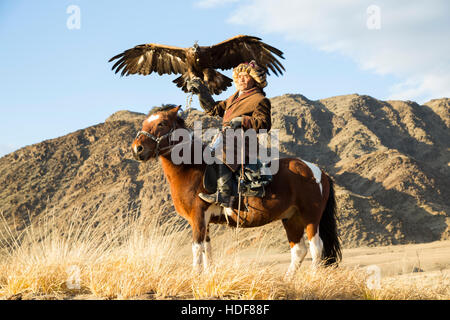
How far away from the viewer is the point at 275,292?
3625mm

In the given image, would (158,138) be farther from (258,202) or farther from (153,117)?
(258,202)

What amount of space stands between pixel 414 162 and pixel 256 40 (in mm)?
21961

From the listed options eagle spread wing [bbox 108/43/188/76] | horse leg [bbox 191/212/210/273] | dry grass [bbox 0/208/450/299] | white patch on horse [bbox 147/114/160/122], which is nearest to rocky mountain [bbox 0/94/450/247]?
eagle spread wing [bbox 108/43/188/76]

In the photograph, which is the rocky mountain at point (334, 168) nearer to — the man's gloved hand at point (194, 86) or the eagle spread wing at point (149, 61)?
the eagle spread wing at point (149, 61)

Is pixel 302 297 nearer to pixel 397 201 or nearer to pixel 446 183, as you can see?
pixel 397 201

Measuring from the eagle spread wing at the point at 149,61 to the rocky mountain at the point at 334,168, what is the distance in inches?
507

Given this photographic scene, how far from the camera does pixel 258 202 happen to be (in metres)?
4.40

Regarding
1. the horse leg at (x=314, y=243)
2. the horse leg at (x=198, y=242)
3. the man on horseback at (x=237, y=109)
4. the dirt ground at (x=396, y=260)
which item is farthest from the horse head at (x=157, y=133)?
the dirt ground at (x=396, y=260)

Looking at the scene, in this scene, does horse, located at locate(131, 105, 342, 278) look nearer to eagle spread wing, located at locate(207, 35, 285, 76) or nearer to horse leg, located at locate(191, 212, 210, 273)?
horse leg, located at locate(191, 212, 210, 273)

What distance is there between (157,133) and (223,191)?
35.3 inches

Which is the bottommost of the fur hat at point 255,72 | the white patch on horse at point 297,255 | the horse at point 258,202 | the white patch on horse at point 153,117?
the white patch on horse at point 297,255

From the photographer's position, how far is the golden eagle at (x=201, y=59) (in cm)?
521

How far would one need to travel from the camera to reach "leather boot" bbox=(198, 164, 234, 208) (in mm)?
4156

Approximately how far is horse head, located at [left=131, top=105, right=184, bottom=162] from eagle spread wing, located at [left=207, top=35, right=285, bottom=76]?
1423 mm
